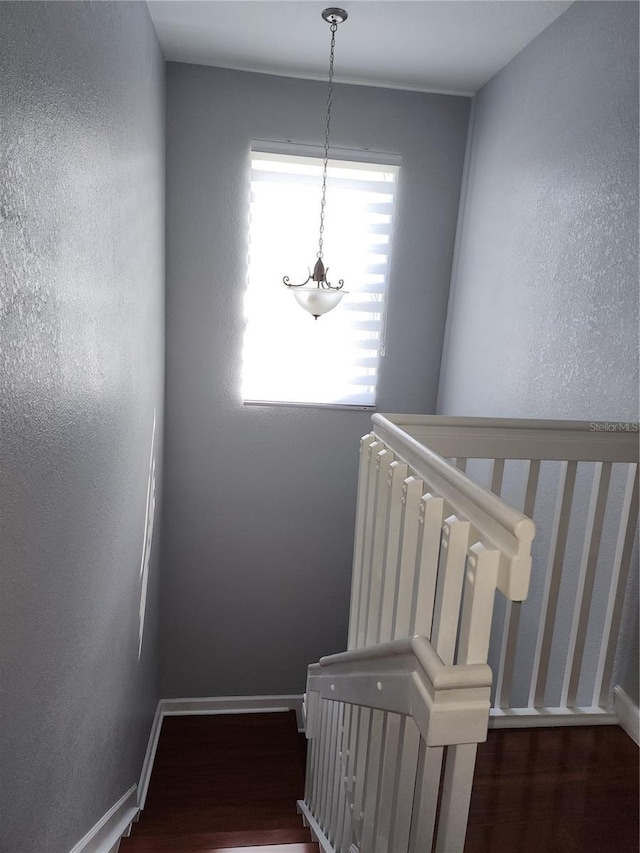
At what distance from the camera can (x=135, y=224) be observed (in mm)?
2797

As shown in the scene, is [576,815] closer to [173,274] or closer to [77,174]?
[77,174]

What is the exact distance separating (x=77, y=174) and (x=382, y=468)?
118 centimetres

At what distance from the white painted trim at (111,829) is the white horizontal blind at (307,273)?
94.8 inches

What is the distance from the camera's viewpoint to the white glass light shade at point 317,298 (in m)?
3.30

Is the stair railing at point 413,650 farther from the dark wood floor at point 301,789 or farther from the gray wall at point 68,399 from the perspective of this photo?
the gray wall at point 68,399

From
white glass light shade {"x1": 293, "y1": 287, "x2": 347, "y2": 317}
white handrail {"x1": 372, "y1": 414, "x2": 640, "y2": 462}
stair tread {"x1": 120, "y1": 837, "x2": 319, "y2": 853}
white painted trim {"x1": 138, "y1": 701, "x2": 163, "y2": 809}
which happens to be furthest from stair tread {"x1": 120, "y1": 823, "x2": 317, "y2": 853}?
white glass light shade {"x1": 293, "y1": 287, "x2": 347, "y2": 317}

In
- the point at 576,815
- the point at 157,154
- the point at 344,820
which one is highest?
the point at 157,154

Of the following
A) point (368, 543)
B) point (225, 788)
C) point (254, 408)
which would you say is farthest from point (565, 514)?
point (225, 788)

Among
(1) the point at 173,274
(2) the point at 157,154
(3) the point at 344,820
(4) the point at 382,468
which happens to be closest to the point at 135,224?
(2) the point at 157,154

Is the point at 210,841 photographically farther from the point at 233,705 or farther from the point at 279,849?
the point at 233,705

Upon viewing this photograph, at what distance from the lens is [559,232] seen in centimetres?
287

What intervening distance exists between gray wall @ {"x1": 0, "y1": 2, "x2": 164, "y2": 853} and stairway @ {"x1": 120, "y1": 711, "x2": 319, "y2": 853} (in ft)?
1.45

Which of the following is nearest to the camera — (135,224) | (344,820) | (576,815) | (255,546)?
(576,815)

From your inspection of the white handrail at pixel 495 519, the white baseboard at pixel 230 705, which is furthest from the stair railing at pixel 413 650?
the white baseboard at pixel 230 705
